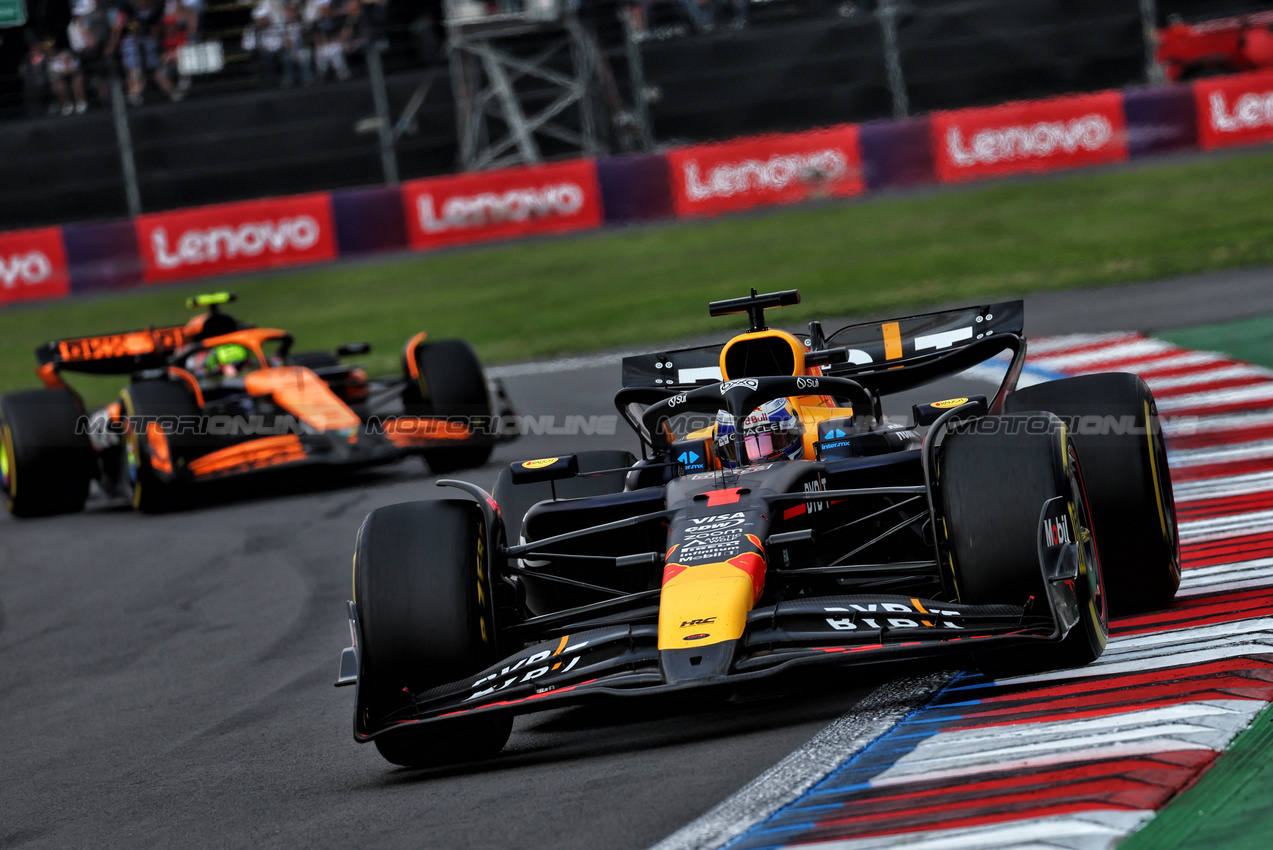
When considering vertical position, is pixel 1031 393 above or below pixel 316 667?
above

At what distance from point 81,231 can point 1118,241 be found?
15.5 metres

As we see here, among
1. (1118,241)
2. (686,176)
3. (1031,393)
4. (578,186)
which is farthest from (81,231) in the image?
(1031,393)

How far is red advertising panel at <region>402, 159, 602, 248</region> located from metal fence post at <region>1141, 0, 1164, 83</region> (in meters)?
8.44

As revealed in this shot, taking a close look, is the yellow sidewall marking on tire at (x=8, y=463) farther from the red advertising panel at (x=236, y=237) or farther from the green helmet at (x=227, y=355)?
the red advertising panel at (x=236, y=237)

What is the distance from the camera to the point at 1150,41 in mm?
26000

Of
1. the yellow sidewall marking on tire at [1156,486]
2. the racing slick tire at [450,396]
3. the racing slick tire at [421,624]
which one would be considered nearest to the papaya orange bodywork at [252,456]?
the racing slick tire at [450,396]

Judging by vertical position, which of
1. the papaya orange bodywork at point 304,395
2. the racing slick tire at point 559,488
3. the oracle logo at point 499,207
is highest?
the oracle logo at point 499,207

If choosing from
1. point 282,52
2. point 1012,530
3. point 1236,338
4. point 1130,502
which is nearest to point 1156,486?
point 1130,502

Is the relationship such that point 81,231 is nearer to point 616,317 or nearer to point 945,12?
point 616,317

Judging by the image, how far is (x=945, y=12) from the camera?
26.4 metres

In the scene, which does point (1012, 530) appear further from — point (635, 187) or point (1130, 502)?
point (635, 187)

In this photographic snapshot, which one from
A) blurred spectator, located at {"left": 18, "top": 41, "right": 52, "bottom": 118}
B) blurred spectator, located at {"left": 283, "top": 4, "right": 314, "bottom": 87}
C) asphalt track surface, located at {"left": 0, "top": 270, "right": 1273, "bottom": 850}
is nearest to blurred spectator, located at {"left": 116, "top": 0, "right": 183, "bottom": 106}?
blurred spectator, located at {"left": 18, "top": 41, "right": 52, "bottom": 118}

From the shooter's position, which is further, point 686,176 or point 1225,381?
point 686,176

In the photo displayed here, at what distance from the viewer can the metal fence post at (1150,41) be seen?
1020 inches
